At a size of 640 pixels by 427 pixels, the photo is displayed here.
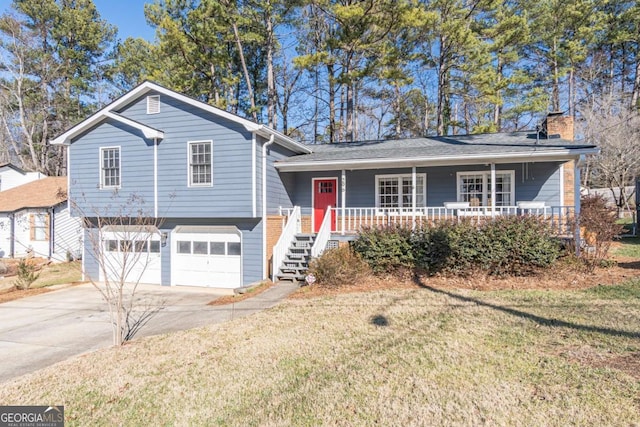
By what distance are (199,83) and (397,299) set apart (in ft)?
66.7

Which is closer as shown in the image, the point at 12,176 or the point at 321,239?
the point at 321,239

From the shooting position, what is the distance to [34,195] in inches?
798

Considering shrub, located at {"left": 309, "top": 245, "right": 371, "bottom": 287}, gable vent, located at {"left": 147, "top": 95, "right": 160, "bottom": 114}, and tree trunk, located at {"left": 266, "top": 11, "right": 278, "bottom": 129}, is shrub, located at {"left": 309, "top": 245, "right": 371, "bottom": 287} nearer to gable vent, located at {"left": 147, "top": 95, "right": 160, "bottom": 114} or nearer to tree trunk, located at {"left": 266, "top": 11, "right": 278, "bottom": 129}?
gable vent, located at {"left": 147, "top": 95, "right": 160, "bottom": 114}

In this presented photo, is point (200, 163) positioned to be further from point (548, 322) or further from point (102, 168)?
point (548, 322)

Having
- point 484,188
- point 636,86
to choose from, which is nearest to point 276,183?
point 484,188

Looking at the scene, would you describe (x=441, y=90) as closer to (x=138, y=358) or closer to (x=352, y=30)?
(x=352, y=30)

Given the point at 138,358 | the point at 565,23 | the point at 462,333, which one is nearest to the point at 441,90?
the point at 565,23

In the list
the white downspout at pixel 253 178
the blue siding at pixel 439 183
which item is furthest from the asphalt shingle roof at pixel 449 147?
the white downspout at pixel 253 178

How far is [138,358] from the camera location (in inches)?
207

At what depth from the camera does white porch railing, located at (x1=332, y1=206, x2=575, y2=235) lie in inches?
384

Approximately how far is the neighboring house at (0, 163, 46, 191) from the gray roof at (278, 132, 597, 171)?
21.8 metres

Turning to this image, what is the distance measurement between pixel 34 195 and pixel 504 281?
24.6m

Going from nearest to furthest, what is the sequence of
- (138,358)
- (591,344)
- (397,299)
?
(591,344) < (138,358) < (397,299)

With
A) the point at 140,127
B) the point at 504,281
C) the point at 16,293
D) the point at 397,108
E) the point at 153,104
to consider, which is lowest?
the point at 16,293
